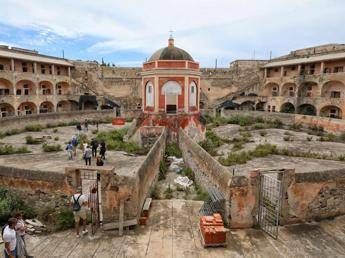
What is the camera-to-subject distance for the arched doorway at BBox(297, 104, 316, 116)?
122 ft

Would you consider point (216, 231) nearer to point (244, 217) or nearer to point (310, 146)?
point (244, 217)

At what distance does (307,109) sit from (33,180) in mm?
37199

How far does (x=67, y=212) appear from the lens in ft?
30.2

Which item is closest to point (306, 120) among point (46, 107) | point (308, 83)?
point (308, 83)

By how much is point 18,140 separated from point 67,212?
14832mm

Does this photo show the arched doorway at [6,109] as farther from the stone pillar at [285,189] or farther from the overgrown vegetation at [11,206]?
the stone pillar at [285,189]

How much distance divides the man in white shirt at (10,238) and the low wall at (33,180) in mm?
3170

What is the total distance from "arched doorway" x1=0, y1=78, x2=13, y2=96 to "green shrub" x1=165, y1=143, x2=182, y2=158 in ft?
82.2

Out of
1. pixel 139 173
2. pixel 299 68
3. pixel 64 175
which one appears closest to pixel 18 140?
pixel 64 175

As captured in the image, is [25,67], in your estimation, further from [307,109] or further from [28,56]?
[307,109]

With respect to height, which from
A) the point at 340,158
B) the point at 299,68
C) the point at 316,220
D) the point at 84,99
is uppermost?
the point at 299,68

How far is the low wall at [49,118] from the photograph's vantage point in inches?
955

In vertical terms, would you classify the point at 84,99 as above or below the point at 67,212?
above

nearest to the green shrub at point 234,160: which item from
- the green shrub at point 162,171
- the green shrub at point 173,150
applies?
the green shrub at point 162,171
